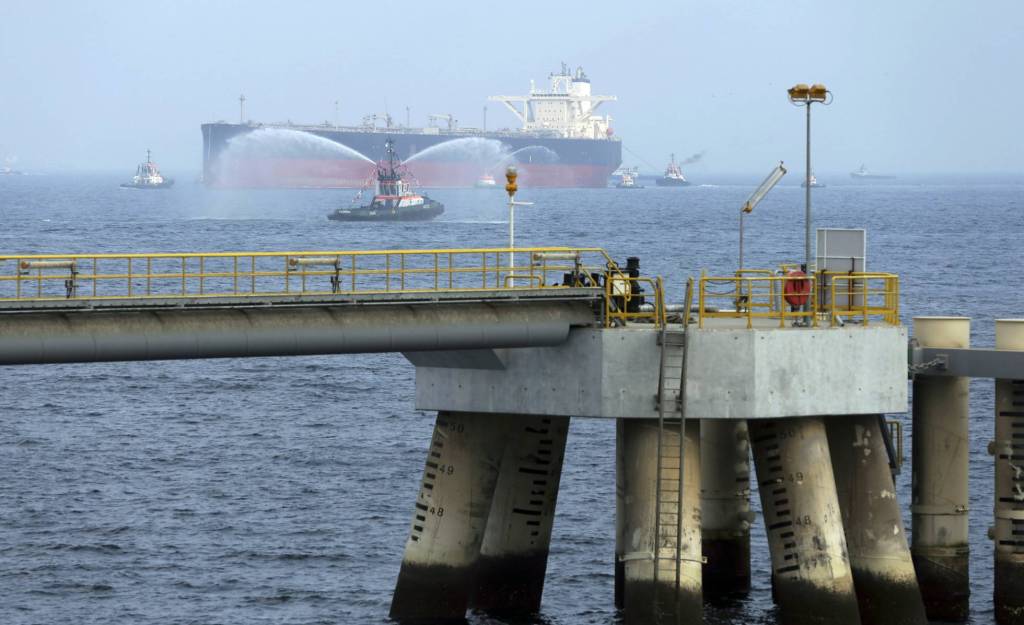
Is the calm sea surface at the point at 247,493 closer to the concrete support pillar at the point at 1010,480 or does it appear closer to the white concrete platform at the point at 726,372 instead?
the concrete support pillar at the point at 1010,480

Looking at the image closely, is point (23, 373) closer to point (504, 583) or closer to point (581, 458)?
point (581, 458)

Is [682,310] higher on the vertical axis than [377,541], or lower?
higher

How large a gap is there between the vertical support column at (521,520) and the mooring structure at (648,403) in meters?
0.04

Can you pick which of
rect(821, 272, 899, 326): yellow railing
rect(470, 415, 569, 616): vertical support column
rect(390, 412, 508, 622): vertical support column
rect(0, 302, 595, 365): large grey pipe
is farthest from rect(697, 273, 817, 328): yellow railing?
rect(390, 412, 508, 622): vertical support column

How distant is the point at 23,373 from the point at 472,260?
58.7 m

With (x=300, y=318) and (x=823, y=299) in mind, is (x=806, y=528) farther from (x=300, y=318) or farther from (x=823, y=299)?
(x=300, y=318)

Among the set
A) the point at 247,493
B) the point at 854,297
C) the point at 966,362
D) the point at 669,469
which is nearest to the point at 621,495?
the point at 669,469

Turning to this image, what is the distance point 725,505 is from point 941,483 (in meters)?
4.61

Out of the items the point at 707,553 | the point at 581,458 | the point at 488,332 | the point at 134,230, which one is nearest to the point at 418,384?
the point at 488,332

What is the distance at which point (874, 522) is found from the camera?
3353 cm

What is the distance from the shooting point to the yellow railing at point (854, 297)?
111 feet

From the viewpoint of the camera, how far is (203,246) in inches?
6334

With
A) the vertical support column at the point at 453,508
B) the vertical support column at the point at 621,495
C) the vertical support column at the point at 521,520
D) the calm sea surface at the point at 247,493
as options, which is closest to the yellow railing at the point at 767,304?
the vertical support column at the point at 621,495

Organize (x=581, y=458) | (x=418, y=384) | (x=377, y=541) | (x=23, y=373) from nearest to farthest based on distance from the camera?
1. (x=418, y=384)
2. (x=377, y=541)
3. (x=581, y=458)
4. (x=23, y=373)
